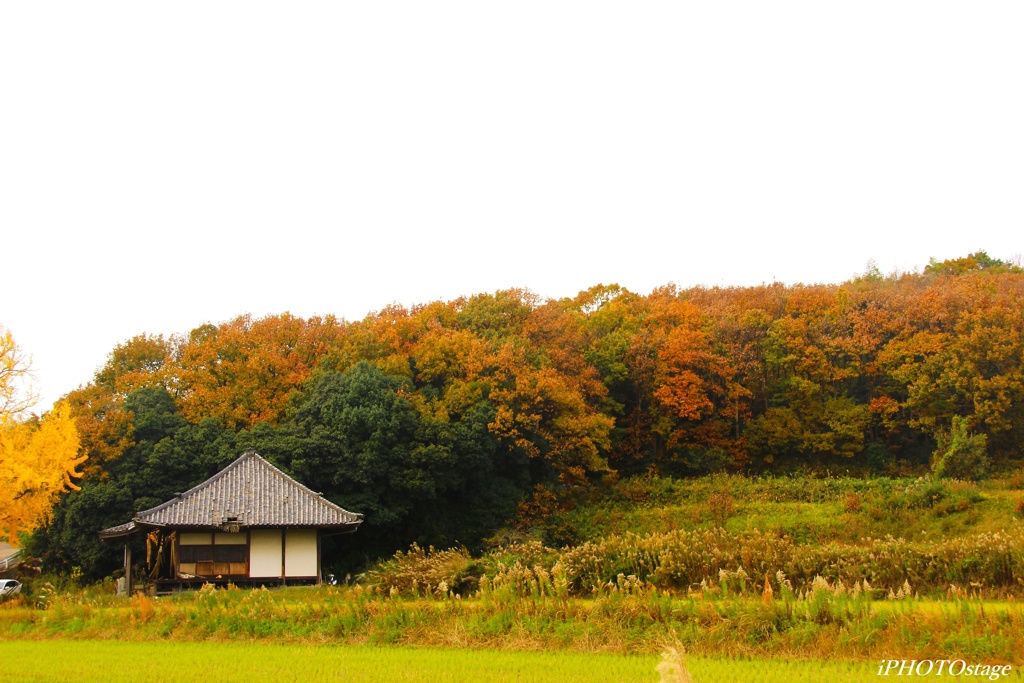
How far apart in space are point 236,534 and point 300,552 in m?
1.80

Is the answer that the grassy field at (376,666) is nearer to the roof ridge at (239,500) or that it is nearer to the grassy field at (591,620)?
the grassy field at (591,620)

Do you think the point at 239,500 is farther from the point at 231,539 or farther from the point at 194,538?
the point at 194,538

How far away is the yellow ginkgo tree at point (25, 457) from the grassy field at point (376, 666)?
40.8 ft

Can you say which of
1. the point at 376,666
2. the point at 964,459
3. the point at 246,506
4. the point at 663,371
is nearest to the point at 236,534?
the point at 246,506

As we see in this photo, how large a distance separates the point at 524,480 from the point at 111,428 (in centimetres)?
1478

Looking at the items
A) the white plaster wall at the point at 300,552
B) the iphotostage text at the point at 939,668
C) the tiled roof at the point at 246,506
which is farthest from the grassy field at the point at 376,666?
the white plaster wall at the point at 300,552

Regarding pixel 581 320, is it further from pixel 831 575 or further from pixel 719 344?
pixel 831 575

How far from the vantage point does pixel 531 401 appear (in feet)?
109

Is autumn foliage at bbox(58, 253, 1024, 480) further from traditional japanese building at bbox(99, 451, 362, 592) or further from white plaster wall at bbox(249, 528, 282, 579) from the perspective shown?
white plaster wall at bbox(249, 528, 282, 579)

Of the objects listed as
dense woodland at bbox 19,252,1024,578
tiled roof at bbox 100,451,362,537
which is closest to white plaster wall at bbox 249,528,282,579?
tiled roof at bbox 100,451,362,537

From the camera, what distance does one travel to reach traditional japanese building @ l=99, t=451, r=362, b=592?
2341cm

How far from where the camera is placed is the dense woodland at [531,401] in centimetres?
3023

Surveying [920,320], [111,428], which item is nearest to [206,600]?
[111,428]

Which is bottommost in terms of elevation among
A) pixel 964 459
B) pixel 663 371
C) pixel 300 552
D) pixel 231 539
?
pixel 300 552
